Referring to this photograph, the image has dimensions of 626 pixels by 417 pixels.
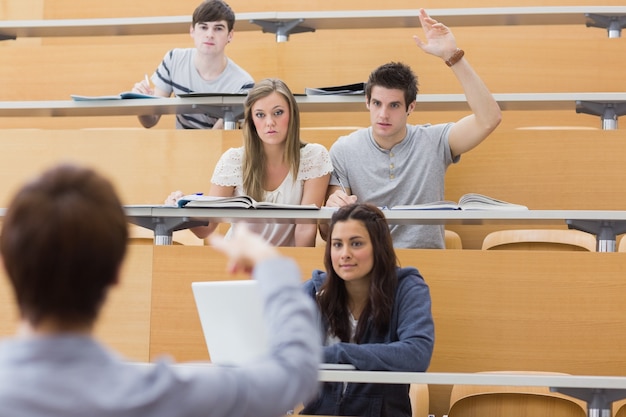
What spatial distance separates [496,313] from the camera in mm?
2193

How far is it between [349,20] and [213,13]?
1.97ft

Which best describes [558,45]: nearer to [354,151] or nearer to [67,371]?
[354,151]

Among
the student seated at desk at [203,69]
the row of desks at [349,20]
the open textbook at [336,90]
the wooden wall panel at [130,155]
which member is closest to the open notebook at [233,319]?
the wooden wall panel at [130,155]

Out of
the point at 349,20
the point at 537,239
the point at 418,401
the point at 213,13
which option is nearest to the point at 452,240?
the point at 537,239

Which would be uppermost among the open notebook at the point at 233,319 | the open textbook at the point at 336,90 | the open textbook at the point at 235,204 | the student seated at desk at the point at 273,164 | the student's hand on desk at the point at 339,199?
the open textbook at the point at 336,90

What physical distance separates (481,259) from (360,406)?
0.46 m

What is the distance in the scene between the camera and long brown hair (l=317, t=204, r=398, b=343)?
199cm

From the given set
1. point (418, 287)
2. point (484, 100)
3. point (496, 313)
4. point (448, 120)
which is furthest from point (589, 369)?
point (448, 120)

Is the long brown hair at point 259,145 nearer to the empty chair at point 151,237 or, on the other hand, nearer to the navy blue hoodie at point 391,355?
the empty chair at point 151,237

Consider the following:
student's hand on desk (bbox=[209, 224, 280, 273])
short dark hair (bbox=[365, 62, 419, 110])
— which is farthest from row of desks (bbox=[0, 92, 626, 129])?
student's hand on desk (bbox=[209, 224, 280, 273])

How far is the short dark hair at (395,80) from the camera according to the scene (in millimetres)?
2564

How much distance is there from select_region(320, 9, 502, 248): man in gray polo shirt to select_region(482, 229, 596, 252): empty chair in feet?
0.60

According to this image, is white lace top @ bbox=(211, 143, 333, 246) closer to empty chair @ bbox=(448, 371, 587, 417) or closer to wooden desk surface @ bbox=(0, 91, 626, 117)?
wooden desk surface @ bbox=(0, 91, 626, 117)

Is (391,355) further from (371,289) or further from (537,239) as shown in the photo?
(537,239)
